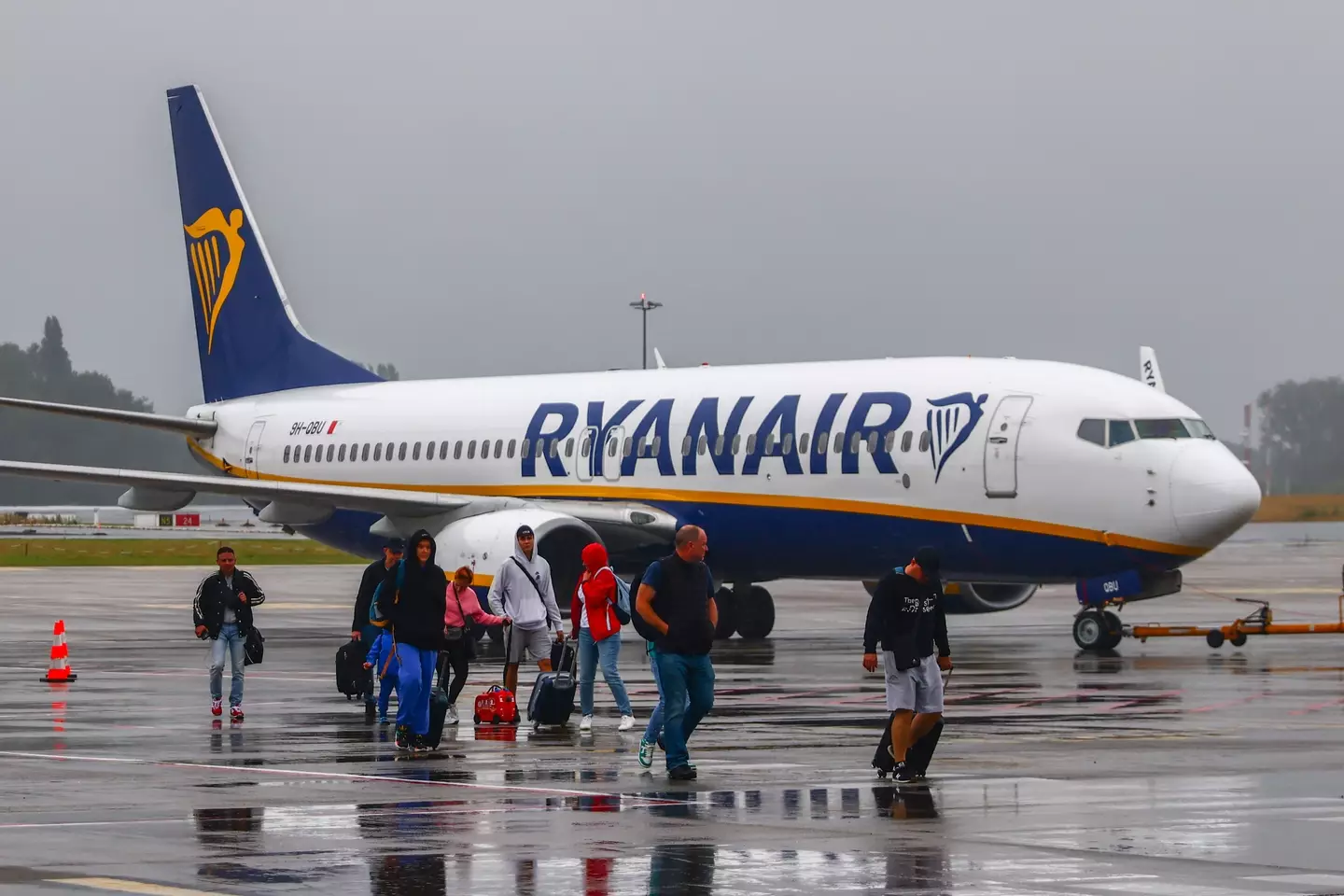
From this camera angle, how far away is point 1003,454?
26.8 meters

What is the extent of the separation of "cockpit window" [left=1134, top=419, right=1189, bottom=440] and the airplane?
0.03 m

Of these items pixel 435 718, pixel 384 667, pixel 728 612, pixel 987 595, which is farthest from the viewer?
pixel 728 612

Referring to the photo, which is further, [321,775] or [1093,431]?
[1093,431]

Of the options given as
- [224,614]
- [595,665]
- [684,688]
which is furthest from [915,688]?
[224,614]

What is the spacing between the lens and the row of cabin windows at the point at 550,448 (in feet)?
92.8

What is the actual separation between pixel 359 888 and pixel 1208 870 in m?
3.92

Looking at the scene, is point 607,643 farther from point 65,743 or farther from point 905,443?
point 905,443

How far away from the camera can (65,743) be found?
1661 centimetres

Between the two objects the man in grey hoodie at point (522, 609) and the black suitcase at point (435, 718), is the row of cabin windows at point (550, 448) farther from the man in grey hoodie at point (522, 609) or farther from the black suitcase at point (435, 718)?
the black suitcase at point (435, 718)

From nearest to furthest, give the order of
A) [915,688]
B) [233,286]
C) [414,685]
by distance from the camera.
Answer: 1. [915,688]
2. [414,685]
3. [233,286]

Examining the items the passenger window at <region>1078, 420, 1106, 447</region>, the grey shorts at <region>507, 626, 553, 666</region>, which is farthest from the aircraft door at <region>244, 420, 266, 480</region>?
the grey shorts at <region>507, 626, 553, 666</region>

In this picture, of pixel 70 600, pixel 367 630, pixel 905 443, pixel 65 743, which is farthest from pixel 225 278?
pixel 65 743

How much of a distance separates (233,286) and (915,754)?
2746 centimetres

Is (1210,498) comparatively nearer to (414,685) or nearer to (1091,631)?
(1091,631)
